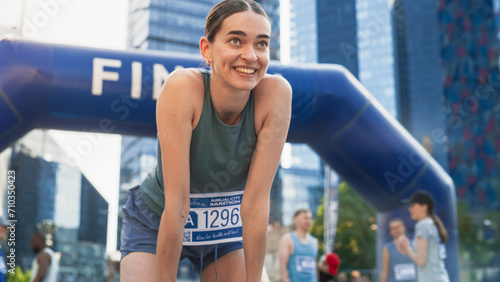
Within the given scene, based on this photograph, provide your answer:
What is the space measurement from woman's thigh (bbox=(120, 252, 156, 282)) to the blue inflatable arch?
3.12m

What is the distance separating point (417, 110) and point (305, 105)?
186 feet

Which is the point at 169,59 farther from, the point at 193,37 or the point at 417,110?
the point at 417,110

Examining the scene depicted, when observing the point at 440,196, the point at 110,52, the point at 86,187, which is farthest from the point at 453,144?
the point at 110,52

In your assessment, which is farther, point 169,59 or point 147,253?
point 169,59

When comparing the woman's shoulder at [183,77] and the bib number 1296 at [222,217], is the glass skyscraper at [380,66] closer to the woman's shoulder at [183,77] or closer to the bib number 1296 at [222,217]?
the bib number 1296 at [222,217]

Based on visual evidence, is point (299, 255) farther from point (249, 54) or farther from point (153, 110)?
point (249, 54)

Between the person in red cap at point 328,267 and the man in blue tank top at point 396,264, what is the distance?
673 millimetres

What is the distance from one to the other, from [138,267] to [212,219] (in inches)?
13.6

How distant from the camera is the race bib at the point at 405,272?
545 centimetres

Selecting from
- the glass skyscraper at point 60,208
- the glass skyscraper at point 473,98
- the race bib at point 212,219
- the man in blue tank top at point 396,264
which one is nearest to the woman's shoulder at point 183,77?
the race bib at point 212,219

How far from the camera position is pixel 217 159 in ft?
5.58

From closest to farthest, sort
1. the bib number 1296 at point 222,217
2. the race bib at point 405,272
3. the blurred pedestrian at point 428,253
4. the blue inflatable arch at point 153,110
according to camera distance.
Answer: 1. the bib number 1296 at point 222,217
2. the blue inflatable arch at point 153,110
3. the blurred pedestrian at point 428,253
4. the race bib at point 405,272

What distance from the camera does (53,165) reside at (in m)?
19.6

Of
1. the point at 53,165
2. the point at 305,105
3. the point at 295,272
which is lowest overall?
the point at 295,272
